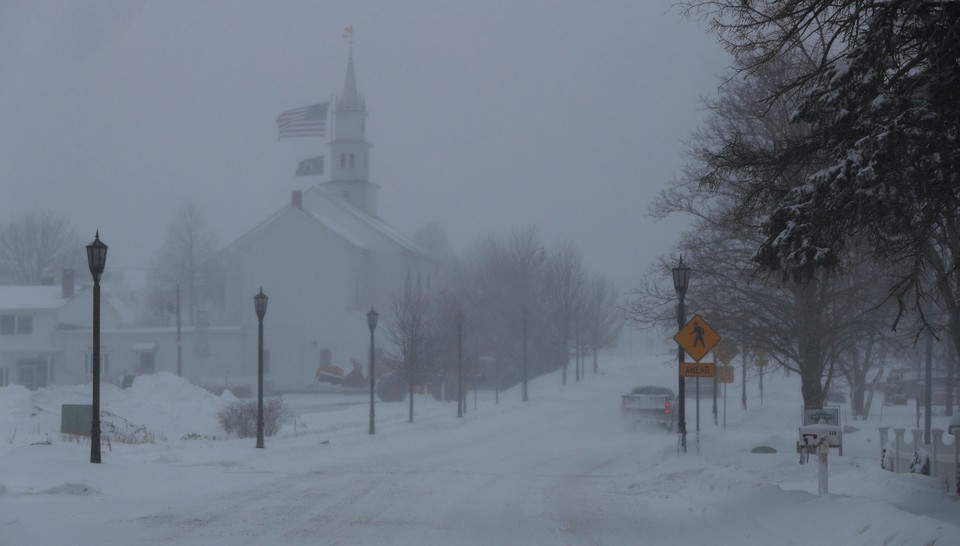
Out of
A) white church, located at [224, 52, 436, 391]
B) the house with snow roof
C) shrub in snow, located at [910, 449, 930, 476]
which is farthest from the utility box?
the house with snow roof

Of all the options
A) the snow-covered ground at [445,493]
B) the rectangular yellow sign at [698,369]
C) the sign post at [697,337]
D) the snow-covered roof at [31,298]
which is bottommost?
the snow-covered ground at [445,493]

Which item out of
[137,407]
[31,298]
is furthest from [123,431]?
[31,298]

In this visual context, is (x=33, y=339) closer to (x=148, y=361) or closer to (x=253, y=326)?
(x=148, y=361)

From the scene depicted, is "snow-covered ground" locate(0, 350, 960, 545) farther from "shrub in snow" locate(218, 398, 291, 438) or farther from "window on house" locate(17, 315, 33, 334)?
"window on house" locate(17, 315, 33, 334)

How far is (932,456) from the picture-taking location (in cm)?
1719

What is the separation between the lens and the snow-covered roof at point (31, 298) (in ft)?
238

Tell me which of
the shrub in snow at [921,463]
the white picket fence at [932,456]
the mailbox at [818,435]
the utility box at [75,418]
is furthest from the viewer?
the utility box at [75,418]

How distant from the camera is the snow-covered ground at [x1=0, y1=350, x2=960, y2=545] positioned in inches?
473

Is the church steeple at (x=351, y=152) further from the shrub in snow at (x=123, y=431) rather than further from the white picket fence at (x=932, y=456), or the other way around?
the white picket fence at (x=932, y=456)

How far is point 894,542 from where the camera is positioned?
9336 millimetres

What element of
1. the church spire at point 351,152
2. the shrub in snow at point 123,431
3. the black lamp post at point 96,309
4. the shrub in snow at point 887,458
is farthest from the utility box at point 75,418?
the church spire at point 351,152

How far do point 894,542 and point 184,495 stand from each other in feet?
34.8

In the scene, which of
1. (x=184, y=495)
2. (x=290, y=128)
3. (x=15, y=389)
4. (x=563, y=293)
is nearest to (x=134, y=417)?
(x=15, y=389)

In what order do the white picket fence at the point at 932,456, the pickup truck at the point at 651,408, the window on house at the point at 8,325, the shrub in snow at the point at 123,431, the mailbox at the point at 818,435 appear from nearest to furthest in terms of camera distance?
the mailbox at the point at 818,435 < the white picket fence at the point at 932,456 < the shrub in snow at the point at 123,431 < the pickup truck at the point at 651,408 < the window on house at the point at 8,325
